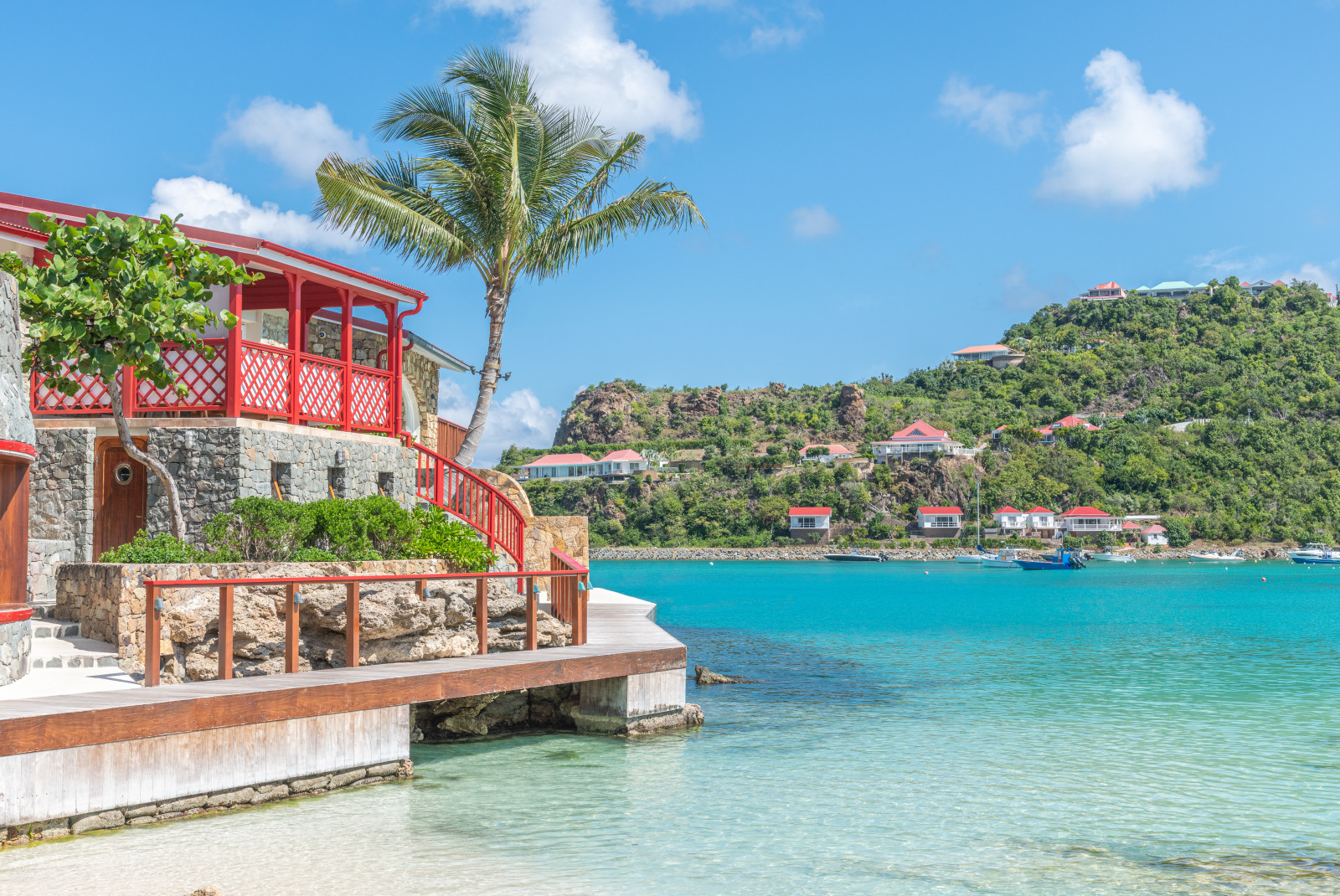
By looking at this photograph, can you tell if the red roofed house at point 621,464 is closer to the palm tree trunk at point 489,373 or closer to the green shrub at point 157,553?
the palm tree trunk at point 489,373

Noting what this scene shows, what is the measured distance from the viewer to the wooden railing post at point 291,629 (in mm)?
9984

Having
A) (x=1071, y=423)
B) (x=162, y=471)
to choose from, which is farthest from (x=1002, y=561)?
(x=162, y=471)

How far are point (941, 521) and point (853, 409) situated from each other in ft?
97.9

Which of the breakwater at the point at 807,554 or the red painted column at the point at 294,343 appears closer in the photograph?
the red painted column at the point at 294,343

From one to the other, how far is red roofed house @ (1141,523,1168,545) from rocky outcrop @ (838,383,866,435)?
39.2m

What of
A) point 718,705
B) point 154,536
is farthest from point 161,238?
point 718,705

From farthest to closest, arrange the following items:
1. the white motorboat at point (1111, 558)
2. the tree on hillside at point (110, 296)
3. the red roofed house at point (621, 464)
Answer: the red roofed house at point (621, 464) → the white motorboat at point (1111, 558) → the tree on hillside at point (110, 296)

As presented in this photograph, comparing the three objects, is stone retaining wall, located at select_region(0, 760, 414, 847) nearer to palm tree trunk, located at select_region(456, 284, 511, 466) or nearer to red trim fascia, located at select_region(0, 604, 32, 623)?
red trim fascia, located at select_region(0, 604, 32, 623)

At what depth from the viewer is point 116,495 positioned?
15.0 m

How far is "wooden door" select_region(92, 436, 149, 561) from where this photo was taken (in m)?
14.8

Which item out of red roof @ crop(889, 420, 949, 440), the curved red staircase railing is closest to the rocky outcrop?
red roof @ crop(889, 420, 949, 440)

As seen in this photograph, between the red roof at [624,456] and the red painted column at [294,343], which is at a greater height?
the red roof at [624,456]

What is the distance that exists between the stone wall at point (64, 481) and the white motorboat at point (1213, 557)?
95.1 metres

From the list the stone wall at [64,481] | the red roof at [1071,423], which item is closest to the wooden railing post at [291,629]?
the stone wall at [64,481]
